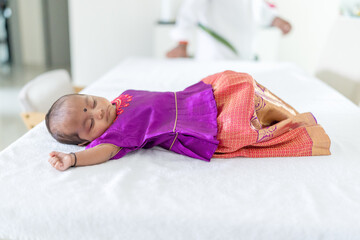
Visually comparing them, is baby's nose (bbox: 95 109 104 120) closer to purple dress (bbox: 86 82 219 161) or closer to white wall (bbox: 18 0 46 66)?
purple dress (bbox: 86 82 219 161)

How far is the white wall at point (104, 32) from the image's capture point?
3.34 metres

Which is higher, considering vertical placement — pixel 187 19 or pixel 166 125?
pixel 187 19

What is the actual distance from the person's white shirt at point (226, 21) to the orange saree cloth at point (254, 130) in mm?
1085

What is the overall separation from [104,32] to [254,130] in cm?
261

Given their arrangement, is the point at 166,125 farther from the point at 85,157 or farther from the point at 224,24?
the point at 224,24

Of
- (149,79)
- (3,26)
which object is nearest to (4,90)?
(3,26)

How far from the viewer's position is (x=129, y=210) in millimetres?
801

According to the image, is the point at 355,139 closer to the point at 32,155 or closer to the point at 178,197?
the point at 178,197

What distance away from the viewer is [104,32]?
340 cm

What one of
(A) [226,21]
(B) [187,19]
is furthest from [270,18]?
(B) [187,19]

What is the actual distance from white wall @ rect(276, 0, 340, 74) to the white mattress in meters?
2.92

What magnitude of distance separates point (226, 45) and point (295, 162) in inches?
57.6

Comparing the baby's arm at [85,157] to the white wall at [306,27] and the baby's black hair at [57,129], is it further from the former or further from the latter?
the white wall at [306,27]

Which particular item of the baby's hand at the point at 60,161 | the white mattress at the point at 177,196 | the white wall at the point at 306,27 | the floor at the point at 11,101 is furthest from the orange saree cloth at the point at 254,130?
the white wall at the point at 306,27
